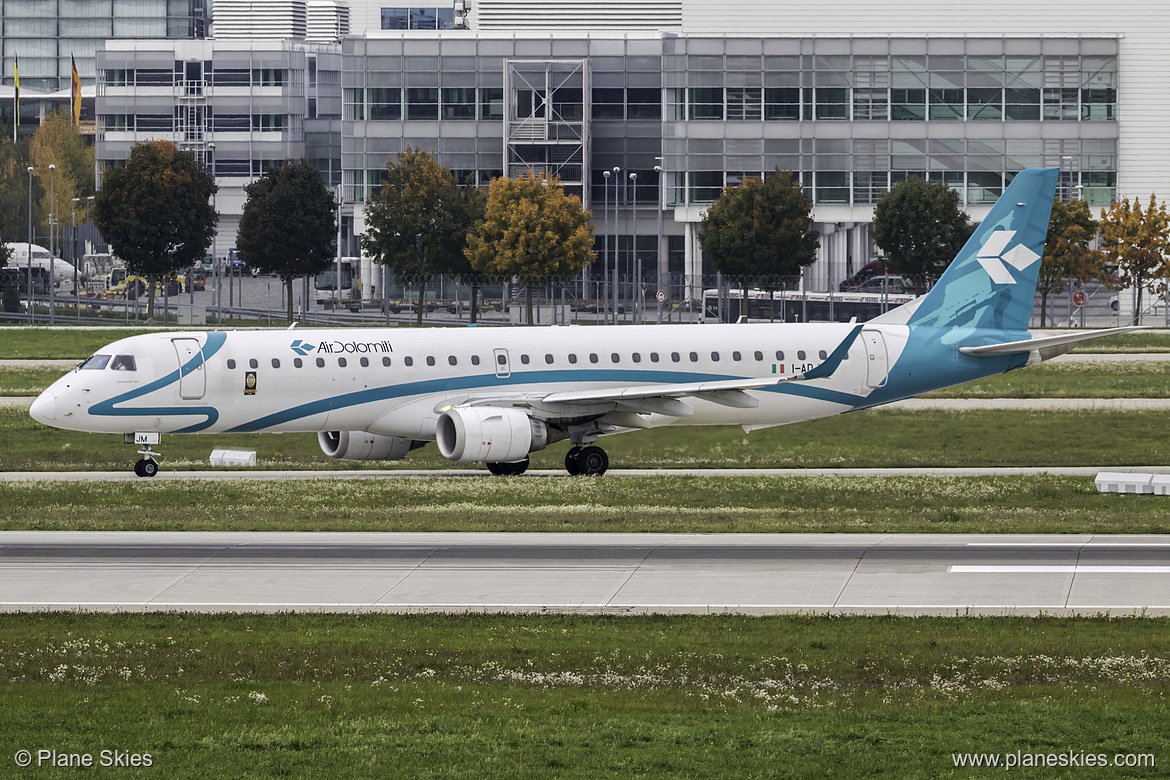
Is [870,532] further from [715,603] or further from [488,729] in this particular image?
[488,729]

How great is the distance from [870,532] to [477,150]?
106 metres

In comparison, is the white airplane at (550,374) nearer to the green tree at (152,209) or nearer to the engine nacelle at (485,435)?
the engine nacelle at (485,435)

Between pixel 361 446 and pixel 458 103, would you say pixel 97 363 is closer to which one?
pixel 361 446

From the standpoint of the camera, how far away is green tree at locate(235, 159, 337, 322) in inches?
4031

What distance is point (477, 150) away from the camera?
133m

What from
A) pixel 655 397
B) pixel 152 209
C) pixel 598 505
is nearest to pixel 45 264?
pixel 152 209

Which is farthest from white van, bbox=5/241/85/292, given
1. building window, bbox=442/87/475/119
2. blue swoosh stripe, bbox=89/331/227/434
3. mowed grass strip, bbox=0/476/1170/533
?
mowed grass strip, bbox=0/476/1170/533

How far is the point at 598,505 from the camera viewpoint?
113ft

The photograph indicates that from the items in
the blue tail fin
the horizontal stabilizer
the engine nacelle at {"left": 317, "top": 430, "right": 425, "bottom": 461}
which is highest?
the blue tail fin

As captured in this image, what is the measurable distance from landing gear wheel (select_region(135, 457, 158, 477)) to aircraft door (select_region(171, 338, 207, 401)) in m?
2.68

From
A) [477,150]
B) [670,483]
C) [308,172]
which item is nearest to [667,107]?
[477,150]

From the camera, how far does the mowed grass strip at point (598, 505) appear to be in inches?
1207

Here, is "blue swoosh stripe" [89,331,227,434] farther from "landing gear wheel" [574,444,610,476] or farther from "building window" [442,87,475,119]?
"building window" [442,87,475,119]

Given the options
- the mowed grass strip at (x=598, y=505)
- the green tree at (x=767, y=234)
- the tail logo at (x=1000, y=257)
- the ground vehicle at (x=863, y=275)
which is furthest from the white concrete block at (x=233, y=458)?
the ground vehicle at (x=863, y=275)
